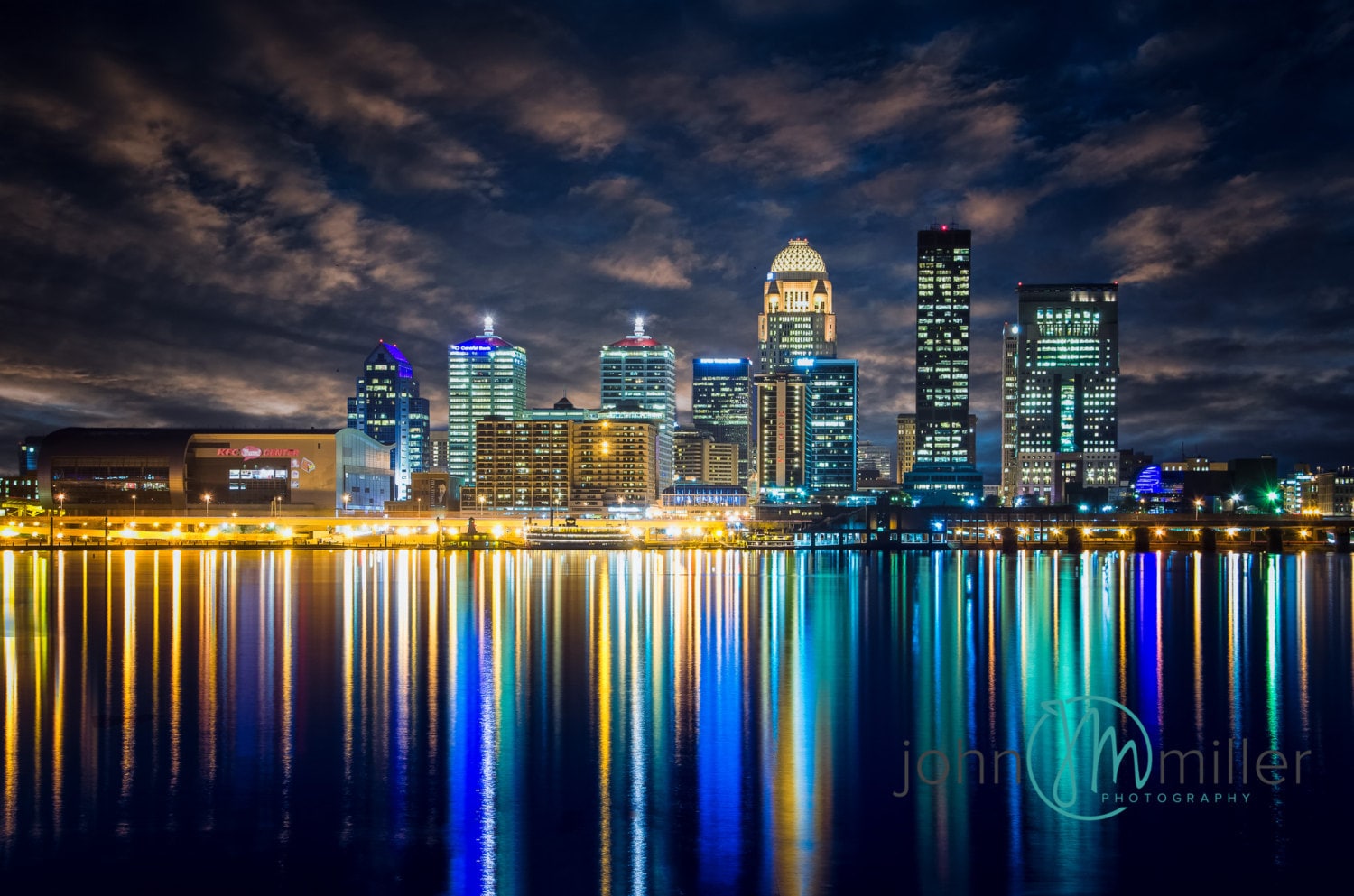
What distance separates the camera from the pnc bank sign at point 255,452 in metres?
185

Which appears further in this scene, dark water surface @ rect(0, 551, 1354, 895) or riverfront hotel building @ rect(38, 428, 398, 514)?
riverfront hotel building @ rect(38, 428, 398, 514)

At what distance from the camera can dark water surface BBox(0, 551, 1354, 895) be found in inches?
765

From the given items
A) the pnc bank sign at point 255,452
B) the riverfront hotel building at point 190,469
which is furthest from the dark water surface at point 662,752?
the pnc bank sign at point 255,452

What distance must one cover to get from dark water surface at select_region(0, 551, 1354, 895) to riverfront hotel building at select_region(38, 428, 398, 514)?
Answer: 420 feet

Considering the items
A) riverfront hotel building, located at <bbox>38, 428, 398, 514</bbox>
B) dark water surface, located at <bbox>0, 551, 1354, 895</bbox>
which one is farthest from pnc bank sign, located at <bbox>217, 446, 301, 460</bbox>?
dark water surface, located at <bbox>0, 551, 1354, 895</bbox>

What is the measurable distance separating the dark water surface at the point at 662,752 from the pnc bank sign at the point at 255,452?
12955cm

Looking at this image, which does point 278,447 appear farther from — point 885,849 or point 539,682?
point 885,849

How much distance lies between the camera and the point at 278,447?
18712 cm

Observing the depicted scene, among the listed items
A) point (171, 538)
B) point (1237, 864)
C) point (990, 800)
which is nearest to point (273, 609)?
point (990, 800)

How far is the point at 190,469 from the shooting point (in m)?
185

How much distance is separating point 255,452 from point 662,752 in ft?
566

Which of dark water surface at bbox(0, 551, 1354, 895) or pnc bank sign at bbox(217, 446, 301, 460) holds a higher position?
pnc bank sign at bbox(217, 446, 301, 460)

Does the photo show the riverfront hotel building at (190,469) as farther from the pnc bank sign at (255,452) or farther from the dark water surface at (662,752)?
the dark water surface at (662,752)

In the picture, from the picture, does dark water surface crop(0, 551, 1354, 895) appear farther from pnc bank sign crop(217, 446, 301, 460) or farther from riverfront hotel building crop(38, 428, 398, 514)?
pnc bank sign crop(217, 446, 301, 460)
